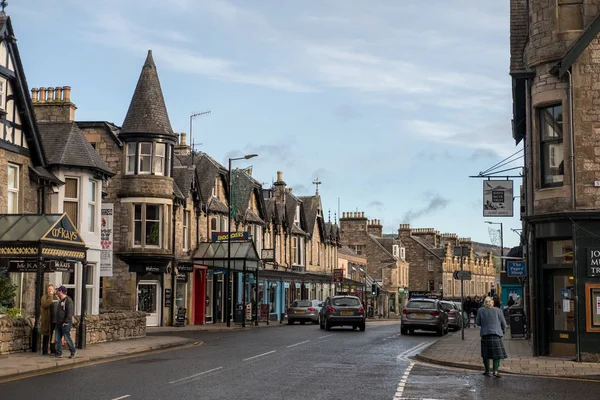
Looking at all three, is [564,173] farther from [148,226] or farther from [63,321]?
[148,226]

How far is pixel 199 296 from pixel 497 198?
2343cm

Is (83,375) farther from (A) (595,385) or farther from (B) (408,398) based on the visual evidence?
(A) (595,385)

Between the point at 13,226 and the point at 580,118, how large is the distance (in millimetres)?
15336

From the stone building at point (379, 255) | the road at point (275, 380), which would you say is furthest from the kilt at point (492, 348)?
the stone building at point (379, 255)

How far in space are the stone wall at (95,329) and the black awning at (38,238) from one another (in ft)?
6.00

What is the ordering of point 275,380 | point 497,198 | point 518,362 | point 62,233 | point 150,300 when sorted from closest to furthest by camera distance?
point 275,380 < point 518,362 < point 62,233 < point 497,198 < point 150,300

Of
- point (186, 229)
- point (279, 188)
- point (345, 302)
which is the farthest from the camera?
point (279, 188)

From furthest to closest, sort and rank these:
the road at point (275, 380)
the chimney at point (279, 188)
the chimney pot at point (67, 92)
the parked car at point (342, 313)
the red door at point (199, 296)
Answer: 1. the chimney at point (279, 188)
2. the red door at point (199, 296)
3. the parked car at point (342, 313)
4. the chimney pot at point (67, 92)
5. the road at point (275, 380)

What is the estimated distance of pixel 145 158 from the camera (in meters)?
39.5

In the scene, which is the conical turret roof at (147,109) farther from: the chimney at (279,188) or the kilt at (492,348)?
the kilt at (492,348)

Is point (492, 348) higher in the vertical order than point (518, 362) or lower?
higher

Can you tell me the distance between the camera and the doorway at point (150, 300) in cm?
4006

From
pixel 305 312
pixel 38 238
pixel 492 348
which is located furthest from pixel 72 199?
pixel 305 312

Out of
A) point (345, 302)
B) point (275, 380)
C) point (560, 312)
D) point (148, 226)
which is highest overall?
point (148, 226)
